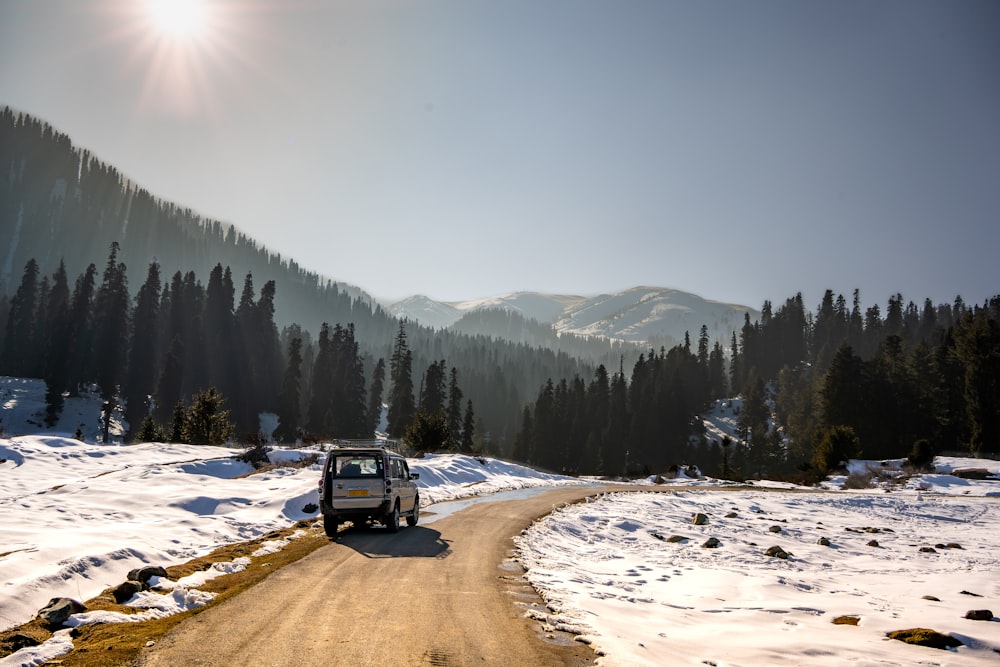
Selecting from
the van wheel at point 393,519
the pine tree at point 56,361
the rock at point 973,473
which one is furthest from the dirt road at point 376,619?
the pine tree at point 56,361

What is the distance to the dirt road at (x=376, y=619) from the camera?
677 centimetres

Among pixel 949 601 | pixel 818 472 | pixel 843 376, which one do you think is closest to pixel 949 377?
pixel 843 376

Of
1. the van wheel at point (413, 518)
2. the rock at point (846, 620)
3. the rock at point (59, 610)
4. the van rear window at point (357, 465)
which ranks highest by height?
the van rear window at point (357, 465)

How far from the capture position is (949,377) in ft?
264

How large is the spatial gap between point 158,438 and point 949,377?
9575 centimetres

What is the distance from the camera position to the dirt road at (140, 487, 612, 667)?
22.2 feet

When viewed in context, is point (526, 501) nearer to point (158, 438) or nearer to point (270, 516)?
point (270, 516)

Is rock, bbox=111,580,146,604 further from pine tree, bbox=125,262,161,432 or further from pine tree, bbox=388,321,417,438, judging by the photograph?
pine tree, bbox=388,321,417,438

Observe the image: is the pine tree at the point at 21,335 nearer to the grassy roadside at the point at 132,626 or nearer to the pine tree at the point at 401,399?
the pine tree at the point at 401,399

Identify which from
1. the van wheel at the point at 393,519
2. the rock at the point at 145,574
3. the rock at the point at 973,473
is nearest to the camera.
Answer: the rock at the point at 145,574

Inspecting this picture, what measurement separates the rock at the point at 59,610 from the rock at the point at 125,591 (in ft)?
2.68

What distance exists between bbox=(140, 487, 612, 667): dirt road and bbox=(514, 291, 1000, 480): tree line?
56.6 m

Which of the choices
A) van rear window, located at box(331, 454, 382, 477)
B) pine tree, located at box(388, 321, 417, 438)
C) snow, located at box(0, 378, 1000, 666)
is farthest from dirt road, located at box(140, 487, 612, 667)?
pine tree, located at box(388, 321, 417, 438)

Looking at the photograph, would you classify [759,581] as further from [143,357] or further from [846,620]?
[143,357]
